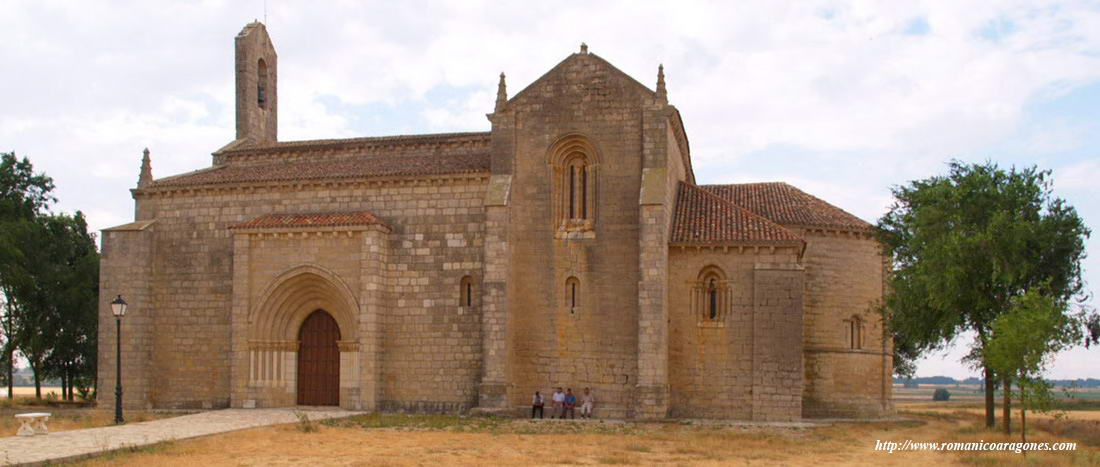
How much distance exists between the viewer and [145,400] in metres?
31.5

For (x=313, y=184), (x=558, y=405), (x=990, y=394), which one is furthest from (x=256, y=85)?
(x=990, y=394)

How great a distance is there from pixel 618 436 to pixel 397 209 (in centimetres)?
1066

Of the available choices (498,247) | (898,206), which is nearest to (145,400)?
(498,247)

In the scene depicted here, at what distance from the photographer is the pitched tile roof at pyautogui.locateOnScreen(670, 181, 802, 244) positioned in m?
28.9

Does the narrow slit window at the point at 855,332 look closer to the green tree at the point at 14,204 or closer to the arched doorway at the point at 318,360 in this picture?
the arched doorway at the point at 318,360

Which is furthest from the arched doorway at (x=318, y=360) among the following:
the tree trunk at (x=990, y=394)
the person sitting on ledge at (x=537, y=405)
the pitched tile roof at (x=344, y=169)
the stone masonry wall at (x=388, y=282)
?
the tree trunk at (x=990, y=394)

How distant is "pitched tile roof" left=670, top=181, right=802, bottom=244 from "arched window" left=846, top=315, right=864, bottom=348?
204 inches

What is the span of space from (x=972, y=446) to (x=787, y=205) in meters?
12.3

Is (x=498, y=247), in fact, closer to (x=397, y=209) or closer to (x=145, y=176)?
(x=397, y=209)

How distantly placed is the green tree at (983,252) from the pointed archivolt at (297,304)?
51.9 feet

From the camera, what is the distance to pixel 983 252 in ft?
86.5

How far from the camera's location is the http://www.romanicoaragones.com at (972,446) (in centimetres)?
2227

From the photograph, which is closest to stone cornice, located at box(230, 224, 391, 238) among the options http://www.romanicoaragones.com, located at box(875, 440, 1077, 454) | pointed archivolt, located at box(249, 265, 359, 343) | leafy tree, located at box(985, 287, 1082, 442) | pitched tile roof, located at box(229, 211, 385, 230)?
pitched tile roof, located at box(229, 211, 385, 230)

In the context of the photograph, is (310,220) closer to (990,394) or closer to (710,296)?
(710,296)
